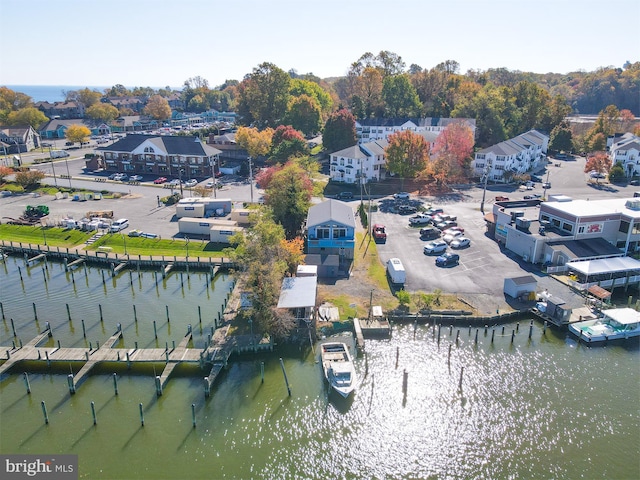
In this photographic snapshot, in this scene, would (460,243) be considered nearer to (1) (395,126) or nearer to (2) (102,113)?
(1) (395,126)

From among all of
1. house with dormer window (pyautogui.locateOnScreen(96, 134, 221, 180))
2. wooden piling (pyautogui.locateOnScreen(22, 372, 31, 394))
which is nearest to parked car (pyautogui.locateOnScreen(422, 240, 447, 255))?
wooden piling (pyautogui.locateOnScreen(22, 372, 31, 394))

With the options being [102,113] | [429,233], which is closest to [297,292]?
[429,233]

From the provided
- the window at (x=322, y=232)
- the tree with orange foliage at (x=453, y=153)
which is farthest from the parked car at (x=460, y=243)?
the tree with orange foliage at (x=453, y=153)

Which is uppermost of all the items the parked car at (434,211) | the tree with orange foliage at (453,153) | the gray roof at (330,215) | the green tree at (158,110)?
the green tree at (158,110)

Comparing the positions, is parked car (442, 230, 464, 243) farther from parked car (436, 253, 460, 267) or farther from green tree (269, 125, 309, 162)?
green tree (269, 125, 309, 162)

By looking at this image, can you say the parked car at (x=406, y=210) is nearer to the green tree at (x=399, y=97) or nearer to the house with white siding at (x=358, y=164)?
the house with white siding at (x=358, y=164)

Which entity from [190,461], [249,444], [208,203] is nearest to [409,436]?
[249,444]
